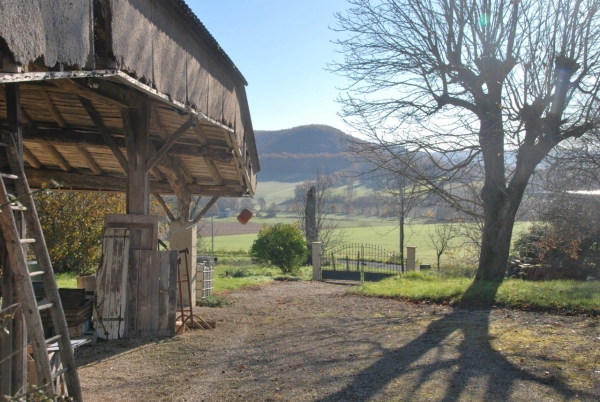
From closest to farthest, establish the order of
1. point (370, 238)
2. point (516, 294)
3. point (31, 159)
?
point (516, 294)
point (31, 159)
point (370, 238)

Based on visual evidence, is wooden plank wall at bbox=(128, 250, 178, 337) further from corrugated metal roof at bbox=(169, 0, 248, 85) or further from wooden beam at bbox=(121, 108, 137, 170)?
corrugated metal roof at bbox=(169, 0, 248, 85)

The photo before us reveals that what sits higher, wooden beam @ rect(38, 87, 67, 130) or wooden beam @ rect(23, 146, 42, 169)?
wooden beam @ rect(38, 87, 67, 130)

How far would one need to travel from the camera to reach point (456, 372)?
634 cm

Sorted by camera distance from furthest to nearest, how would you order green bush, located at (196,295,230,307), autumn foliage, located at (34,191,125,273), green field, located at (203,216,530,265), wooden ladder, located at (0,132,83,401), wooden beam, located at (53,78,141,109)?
green field, located at (203,216,530,265)
autumn foliage, located at (34,191,125,273)
green bush, located at (196,295,230,307)
wooden beam, located at (53,78,141,109)
wooden ladder, located at (0,132,83,401)

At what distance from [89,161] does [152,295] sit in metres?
5.40

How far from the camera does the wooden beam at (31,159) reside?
12079mm

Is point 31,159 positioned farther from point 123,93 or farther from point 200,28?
point 200,28

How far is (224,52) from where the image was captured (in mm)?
8625

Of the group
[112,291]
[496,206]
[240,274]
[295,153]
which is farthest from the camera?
[295,153]

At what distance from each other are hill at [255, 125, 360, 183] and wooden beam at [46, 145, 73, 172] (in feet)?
382

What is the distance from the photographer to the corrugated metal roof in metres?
6.61

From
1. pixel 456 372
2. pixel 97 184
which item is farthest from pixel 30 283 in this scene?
pixel 97 184

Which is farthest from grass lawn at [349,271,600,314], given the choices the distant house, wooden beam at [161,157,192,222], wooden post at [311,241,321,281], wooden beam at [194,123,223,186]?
the distant house

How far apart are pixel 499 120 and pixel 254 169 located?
5677mm
